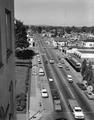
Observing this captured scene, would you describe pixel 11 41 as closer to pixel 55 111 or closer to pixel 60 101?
pixel 55 111

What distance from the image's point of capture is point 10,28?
2551 mm

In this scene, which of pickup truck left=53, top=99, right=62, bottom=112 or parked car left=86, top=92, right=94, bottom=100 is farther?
parked car left=86, top=92, right=94, bottom=100

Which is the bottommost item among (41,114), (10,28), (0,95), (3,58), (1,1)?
(41,114)

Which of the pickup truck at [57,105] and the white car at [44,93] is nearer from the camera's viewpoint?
the pickup truck at [57,105]

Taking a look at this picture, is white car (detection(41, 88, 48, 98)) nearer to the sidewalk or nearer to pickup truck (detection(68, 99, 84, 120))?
the sidewalk

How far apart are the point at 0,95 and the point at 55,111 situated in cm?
1867

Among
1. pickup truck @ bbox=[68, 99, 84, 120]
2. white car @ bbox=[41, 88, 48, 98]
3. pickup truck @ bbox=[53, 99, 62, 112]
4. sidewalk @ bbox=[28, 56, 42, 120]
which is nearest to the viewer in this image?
pickup truck @ bbox=[68, 99, 84, 120]

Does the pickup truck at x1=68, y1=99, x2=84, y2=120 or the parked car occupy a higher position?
the pickup truck at x1=68, y1=99, x2=84, y2=120

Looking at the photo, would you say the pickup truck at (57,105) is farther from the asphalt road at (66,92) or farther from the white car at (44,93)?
the white car at (44,93)

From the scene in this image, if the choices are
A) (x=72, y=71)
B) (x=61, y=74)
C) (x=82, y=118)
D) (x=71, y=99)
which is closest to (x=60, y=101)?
(x=71, y=99)

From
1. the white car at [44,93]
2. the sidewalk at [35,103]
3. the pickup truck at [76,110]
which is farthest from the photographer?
the white car at [44,93]

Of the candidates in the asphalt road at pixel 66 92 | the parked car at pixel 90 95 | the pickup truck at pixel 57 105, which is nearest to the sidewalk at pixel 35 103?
the asphalt road at pixel 66 92

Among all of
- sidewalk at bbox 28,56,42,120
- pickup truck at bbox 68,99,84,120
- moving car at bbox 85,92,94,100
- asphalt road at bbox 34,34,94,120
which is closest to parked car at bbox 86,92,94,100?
moving car at bbox 85,92,94,100

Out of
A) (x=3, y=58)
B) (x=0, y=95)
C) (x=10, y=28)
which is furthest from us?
(x=10, y=28)
